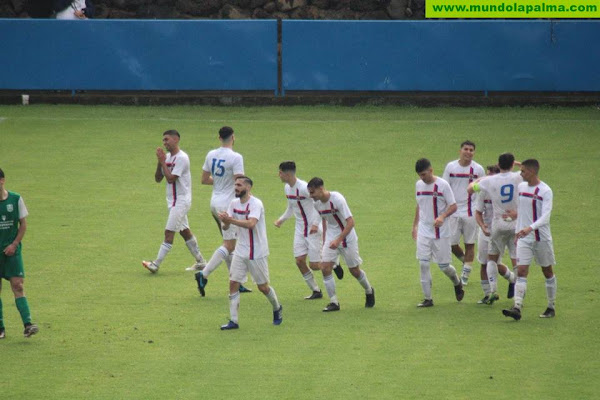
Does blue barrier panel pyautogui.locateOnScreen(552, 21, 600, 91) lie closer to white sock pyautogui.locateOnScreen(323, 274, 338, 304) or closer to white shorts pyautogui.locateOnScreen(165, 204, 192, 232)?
white shorts pyautogui.locateOnScreen(165, 204, 192, 232)

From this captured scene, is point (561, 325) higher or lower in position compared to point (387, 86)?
lower

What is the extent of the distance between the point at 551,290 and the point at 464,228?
7.42ft

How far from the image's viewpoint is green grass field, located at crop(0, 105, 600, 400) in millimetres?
12000

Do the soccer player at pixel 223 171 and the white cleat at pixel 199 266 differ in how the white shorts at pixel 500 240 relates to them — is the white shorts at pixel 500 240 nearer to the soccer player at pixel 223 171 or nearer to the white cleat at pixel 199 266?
the soccer player at pixel 223 171

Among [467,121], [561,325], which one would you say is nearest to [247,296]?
[561,325]

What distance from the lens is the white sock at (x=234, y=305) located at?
13.7 meters

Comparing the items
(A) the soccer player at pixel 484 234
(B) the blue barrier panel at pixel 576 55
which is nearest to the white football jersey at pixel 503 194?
(A) the soccer player at pixel 484 234

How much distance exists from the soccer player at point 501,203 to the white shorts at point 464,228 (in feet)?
3.47

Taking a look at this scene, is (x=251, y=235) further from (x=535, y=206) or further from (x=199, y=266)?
(x=535, y=206)

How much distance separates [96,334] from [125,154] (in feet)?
43.9

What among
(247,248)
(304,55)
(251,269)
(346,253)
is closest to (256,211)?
(247,248)

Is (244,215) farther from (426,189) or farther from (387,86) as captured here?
(387,86)

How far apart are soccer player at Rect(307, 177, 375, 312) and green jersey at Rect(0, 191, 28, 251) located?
3.88 meters

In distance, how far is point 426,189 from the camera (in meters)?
14.7
